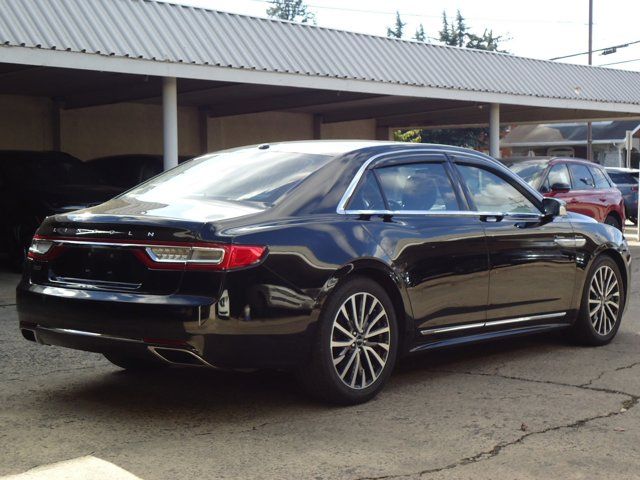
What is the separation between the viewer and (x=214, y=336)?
504 centimetres

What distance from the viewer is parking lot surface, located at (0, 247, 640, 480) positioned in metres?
4.55

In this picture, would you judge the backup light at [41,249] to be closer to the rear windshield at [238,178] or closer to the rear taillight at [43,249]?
the rear taillight at [43,249]

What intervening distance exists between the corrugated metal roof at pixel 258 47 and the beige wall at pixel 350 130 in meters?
8.86

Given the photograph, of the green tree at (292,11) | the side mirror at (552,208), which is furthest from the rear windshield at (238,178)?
the green tree at (292,11)

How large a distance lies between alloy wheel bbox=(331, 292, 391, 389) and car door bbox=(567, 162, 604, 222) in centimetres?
1090

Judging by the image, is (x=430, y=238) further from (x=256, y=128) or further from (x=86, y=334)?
(x=256, y=128)

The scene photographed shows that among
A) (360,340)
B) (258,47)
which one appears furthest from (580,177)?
(360,340)

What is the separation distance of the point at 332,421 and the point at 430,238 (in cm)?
145

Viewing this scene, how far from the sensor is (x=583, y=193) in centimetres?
1636

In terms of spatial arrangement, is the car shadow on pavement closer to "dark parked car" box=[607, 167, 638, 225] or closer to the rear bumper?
the rear bumper

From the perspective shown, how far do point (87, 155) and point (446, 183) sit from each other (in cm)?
1742

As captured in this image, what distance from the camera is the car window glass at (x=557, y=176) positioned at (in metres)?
15.2

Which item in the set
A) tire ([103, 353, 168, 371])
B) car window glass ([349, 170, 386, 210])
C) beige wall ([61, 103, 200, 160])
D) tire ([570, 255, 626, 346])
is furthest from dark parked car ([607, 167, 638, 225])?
tire ([103, 353, 168, 371])

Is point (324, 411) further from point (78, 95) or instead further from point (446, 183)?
point (78, 95)
